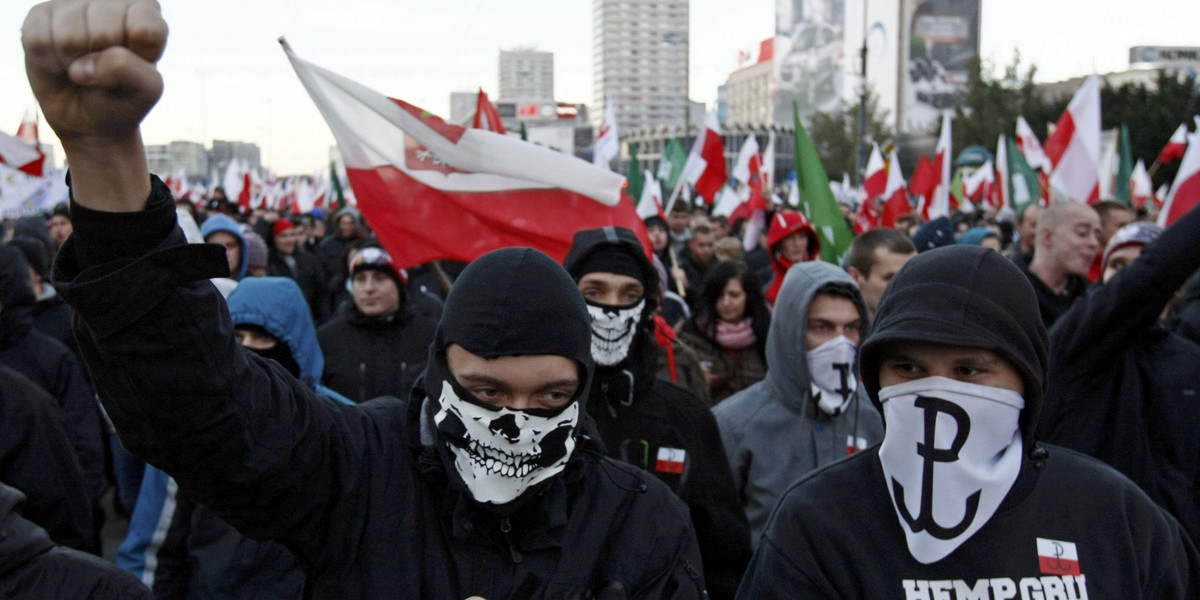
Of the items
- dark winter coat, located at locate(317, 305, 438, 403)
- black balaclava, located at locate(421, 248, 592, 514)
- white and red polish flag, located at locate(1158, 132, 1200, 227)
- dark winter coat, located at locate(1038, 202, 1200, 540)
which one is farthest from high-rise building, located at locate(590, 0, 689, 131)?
black balaclava, located at locate(421, 248, 592, 514)

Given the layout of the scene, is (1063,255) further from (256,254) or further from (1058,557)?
(256,254)

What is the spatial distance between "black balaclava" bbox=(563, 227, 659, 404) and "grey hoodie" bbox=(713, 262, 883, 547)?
1.08ft

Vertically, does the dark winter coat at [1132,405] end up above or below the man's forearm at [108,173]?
below

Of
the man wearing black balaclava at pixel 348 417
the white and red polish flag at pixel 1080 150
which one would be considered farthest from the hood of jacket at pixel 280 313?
the white and red polish flag at pixel 1080 150

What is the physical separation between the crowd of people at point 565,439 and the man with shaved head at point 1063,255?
3.67 ft

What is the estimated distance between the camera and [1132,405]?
335 cm

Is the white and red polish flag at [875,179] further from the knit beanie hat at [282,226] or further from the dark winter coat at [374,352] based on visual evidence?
the dark winter coat at [374,352]

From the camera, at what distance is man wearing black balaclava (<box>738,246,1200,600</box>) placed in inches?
69.4

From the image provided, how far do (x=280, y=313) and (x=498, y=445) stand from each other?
5.93ft

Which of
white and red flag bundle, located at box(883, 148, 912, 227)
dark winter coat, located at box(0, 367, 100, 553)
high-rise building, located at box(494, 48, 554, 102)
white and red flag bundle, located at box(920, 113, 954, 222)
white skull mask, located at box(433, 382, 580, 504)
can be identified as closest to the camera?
white skull mask, located at box(433, 382, 580, 504)

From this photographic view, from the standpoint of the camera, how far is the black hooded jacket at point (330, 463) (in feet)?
4.32

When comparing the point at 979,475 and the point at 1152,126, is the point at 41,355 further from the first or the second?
the point at 1152,126

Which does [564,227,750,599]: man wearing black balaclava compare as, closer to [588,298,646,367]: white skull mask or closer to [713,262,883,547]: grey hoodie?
[588,298,646,367]: white skull mask

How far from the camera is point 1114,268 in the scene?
14.5 ft
